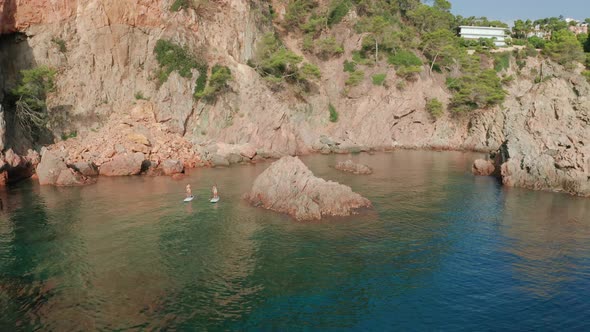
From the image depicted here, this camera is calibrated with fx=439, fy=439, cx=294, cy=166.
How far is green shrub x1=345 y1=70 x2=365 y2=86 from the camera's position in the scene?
84.2 m

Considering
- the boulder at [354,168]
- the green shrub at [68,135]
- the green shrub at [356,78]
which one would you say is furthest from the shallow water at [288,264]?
the green shrub at [356,78]

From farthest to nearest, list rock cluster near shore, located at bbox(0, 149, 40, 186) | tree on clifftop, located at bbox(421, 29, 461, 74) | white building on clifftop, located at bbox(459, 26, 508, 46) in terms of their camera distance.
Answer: white building on clifftop, located at bbox(459, 26, 508, 46), tree on clifftop, located at bbox(421, 29, 461, 74), rock cluster near shore, located at bbox(0, 149, 40, 186)

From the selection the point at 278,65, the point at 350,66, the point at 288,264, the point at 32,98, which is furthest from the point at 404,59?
the point at 288,264

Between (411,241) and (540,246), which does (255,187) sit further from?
(540,246)

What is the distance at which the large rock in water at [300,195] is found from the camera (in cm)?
3472

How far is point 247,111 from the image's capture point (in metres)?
68.9

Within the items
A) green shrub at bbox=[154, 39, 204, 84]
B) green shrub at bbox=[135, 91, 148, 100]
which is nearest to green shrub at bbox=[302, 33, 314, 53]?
green shrub at bbox=[154, 39, 204, 84]

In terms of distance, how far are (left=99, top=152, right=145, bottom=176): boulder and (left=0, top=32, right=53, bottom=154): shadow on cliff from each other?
10.1 meters

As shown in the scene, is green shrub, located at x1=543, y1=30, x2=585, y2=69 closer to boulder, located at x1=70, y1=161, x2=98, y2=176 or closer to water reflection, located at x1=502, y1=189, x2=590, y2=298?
water reflection, located at x1=502, y1=189, x2=590, y2=298

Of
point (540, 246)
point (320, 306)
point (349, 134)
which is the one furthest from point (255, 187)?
point (349, 134)

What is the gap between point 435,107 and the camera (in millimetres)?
84188

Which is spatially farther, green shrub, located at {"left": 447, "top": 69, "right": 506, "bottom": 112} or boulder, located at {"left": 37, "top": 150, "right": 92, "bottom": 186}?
green shrub, located at {"left": 447, "top": 69, "right": 506, "bottom": 112}

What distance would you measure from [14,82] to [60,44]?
8.21 metres

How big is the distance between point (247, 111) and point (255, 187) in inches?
1246
